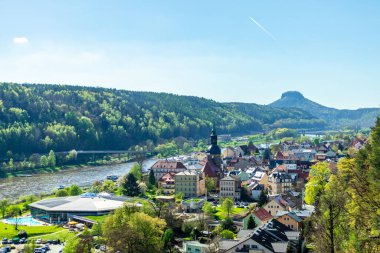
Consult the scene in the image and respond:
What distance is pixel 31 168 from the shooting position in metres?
114

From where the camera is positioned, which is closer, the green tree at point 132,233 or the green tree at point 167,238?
the green tree at point 132,233

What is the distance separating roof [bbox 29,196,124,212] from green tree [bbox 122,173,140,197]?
22.2ft

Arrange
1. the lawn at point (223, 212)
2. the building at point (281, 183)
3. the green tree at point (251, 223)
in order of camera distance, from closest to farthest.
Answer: the green tree at point (251, 223) < the lawn at point (223, 212) < the building at point (281, 183)

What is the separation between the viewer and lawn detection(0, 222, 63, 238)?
52.1 metres

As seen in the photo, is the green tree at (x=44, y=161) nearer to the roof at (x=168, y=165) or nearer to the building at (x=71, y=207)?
the roof at (x=168, y=165)

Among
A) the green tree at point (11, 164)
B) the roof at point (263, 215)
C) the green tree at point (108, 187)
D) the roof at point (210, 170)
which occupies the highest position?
the roof at point (210, 170)

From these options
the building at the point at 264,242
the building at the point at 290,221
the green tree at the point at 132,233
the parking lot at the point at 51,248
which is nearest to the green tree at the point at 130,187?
the parking lot at the point at 51,248

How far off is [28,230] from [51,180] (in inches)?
1740

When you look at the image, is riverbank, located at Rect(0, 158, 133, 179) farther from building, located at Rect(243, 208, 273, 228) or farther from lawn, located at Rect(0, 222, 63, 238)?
building, located at Rect(243, 208, 273, 228)

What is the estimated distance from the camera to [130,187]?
7150cm

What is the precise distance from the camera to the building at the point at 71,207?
5916cm

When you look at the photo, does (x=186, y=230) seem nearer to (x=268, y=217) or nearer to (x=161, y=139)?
(x=268, y=217)

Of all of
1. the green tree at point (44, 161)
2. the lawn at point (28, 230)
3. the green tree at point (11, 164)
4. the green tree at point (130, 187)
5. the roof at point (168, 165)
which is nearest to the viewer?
the lawn at point (28, 230)

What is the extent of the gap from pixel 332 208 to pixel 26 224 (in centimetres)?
4222
